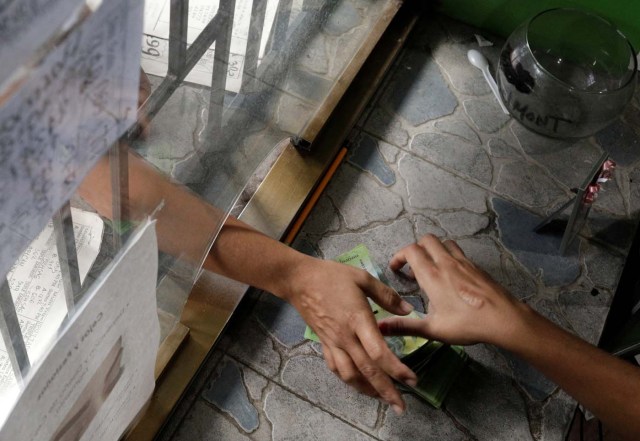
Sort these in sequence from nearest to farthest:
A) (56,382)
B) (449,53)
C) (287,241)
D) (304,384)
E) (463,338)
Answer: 1. (56,382)
2. (463,338)
3. (304,384)
4. (287,241)
5. (449,53)

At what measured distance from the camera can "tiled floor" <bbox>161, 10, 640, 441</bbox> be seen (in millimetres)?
1020

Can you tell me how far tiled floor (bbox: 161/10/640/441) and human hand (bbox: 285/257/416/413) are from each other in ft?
0.53

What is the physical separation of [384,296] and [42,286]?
507 millimetres

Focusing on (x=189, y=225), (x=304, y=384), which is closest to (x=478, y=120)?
(x=304, y=384)

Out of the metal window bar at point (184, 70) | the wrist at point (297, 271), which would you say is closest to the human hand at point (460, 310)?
the wrist at point (297, 271)

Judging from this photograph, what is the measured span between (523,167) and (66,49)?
113cm

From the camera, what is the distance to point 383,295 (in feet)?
2.96

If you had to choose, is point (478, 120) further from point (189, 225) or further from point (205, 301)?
point (189, 225)

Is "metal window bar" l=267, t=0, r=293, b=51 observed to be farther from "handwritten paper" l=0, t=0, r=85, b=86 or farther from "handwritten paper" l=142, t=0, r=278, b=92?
"handwritten paper" l=0, t=0, r=85, b=86

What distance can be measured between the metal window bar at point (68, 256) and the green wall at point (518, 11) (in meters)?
1.20

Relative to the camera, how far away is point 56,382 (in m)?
0.42

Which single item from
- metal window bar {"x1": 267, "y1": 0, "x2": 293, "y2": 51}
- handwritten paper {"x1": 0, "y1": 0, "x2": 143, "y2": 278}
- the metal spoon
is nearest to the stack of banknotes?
metal window bar {"x1": 267, "y1": 0, "x2": 293, "y2": 51}

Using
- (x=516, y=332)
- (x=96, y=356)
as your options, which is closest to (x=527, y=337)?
(x=516, y=332)

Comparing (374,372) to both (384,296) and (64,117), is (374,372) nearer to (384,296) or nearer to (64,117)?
(384,296)
